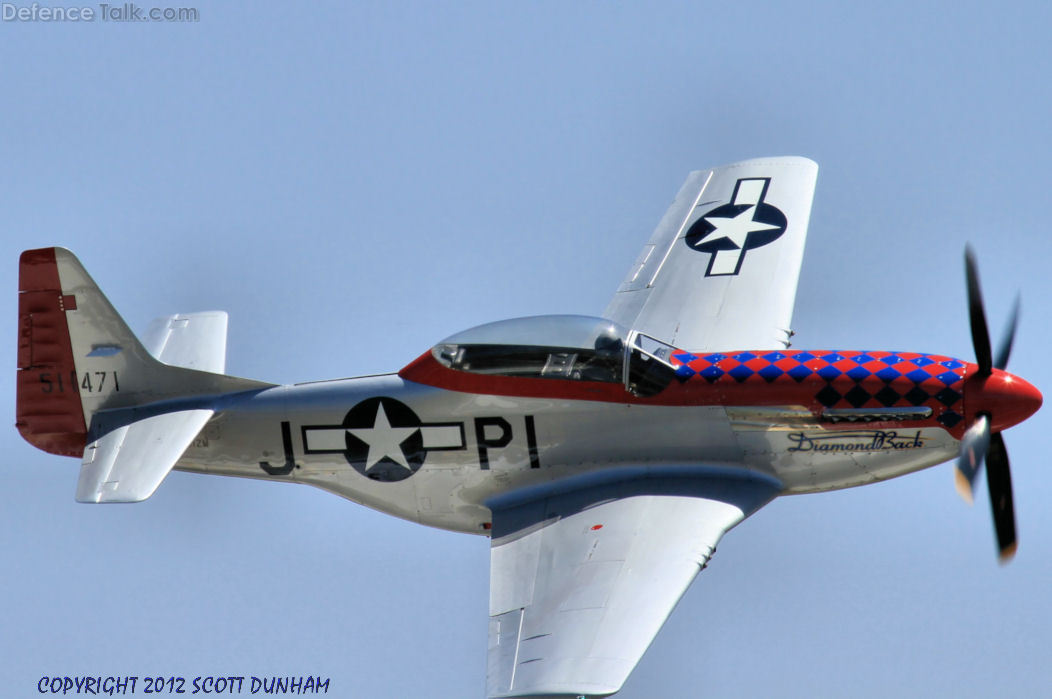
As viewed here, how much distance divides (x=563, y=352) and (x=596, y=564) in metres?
1.85

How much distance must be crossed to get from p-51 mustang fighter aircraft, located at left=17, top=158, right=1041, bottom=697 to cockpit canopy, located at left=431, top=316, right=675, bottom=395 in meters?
0.02

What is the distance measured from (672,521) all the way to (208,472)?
14.0ft

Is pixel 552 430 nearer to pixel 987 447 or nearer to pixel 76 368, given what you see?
pixel 987 447

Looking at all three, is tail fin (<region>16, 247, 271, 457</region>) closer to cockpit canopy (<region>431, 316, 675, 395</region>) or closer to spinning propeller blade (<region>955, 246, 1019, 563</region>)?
cockpit canopy (<region>431, 316, 675, 395</region>)

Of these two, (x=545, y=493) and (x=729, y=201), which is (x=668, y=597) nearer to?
(x=545, y=493)

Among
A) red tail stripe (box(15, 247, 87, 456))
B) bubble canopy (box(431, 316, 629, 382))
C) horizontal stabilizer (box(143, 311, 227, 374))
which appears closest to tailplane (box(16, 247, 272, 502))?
red tail stripe (box(15, 247, 87, 456))

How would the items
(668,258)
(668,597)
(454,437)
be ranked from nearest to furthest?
(668,597), (454,437), (668,258)

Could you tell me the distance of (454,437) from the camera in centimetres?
1248

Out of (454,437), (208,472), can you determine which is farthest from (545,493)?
(208,472)

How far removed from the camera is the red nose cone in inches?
464

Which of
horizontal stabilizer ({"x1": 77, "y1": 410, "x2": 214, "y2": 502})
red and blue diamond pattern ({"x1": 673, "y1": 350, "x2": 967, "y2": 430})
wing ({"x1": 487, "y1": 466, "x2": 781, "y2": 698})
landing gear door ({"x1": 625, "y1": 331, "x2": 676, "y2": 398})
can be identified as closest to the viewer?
wing ({"x1": 487, "y1": 466, "x2": 781, "y2": 698})

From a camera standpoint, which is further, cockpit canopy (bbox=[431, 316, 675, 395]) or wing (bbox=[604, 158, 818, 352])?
wing (bbox=[604, 158, 818, 352])

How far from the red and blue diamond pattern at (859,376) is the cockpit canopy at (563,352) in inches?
12.7

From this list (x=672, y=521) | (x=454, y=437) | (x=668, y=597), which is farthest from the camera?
(x=454, y=437)
